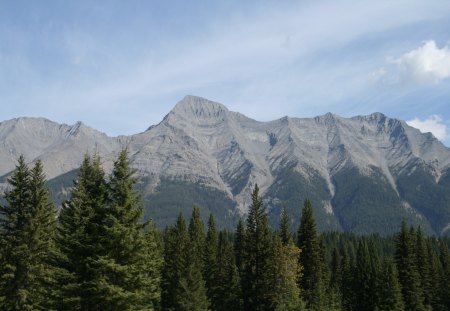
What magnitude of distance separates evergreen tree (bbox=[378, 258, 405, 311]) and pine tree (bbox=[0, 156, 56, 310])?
185 ft

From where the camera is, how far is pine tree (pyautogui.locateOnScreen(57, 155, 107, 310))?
1098 inches

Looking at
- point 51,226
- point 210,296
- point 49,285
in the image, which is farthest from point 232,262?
point 49,285

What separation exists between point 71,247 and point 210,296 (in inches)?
2428

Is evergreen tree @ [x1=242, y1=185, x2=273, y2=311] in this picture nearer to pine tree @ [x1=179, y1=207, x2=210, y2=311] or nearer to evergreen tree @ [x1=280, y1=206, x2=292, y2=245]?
pine tree @ [x1=179, y1=207, x2=210, y2=311]

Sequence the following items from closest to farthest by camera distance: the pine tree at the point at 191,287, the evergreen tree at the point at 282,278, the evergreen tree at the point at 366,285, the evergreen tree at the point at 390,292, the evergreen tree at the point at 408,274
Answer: the evergreen tree at the point at 282,278 < the pine tree at the point at 191,287 < the evergreen tree at the point at 390,292 < the evergreen tree at the point at 408,274 < the evergreen tree at the point at 366,285

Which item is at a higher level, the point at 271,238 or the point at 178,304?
the point at 271,238

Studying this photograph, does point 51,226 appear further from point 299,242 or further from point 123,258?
point 299,242

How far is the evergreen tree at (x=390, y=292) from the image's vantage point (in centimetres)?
7694

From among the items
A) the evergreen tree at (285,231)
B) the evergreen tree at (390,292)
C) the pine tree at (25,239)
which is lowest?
the evergreen tree at (390,292)

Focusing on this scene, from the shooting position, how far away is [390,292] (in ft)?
254

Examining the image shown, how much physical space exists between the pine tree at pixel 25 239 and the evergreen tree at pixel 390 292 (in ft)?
185

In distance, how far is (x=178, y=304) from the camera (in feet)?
222

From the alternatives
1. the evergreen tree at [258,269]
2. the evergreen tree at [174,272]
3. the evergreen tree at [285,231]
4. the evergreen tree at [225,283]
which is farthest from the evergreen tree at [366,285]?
the evergreen tree at [174,272]

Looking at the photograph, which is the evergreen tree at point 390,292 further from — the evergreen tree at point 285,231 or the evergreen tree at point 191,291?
the evergreen tree at point 191,291
